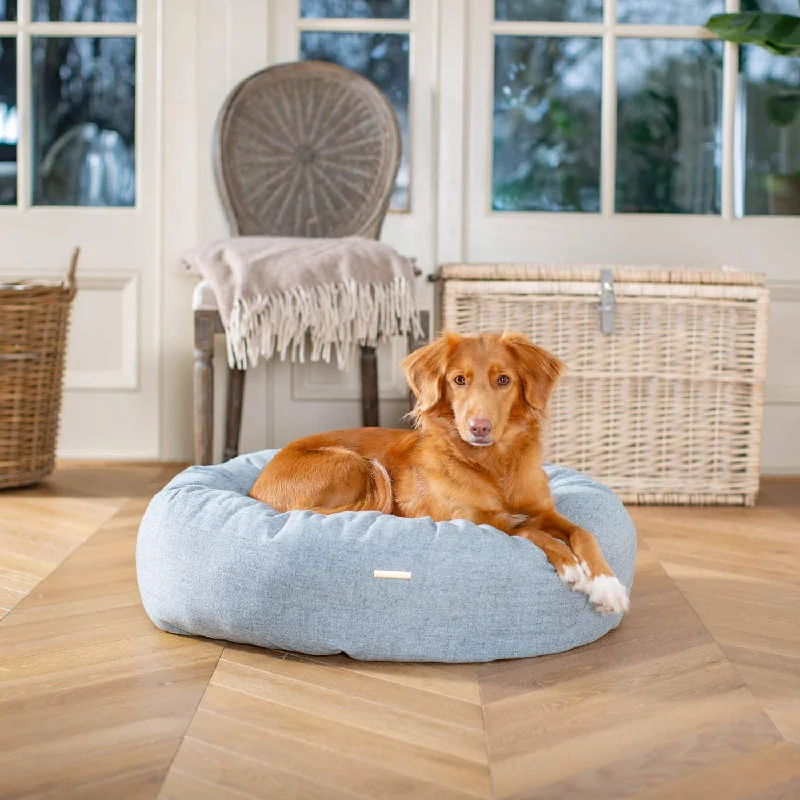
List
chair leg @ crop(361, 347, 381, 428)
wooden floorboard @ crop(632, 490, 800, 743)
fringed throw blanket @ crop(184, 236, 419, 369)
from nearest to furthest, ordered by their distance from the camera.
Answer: wooden floorboard @ crop(632, 490, 800, 743)
fringed throw blanket @ crop(184, 236, 419, 369)
chair leg @ crop(361, 347, 381, 428)

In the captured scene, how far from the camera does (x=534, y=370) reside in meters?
2.10

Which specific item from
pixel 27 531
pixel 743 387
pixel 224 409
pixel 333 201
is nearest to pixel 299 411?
pixel 224 409

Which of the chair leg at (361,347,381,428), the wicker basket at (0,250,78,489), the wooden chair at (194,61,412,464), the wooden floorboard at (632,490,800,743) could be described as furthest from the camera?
the wooden chair at (194,61,412,464)

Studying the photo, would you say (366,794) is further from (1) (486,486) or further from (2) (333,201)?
(2) (333,201)

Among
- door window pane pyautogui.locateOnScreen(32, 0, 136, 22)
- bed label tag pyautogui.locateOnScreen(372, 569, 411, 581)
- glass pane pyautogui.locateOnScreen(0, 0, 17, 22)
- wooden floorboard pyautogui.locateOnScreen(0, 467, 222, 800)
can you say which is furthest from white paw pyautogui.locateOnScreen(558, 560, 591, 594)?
glass pane pyautogui.locateOnScreen(0, 0, 17, 22)

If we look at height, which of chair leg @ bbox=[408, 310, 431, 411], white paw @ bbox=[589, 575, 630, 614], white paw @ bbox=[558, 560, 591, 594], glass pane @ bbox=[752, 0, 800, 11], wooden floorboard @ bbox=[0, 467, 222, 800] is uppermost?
glass pane @ bbox=[752, 0, 800, 11]

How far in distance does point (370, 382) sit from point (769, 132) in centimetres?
195

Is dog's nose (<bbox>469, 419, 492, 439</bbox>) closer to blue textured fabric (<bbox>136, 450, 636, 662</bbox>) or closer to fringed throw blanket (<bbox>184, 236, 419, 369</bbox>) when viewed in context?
blue textured fabric (<bbox>136, 450, 636, 662</bbox>)

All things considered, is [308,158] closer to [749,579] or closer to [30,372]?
[30,372]

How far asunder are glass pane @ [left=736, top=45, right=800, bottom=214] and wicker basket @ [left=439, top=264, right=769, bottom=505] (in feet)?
2.82

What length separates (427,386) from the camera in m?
2.12

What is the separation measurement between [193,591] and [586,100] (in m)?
2.90

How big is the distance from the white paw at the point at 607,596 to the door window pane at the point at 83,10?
3.19 meters

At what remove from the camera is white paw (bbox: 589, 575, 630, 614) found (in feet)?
5.93
